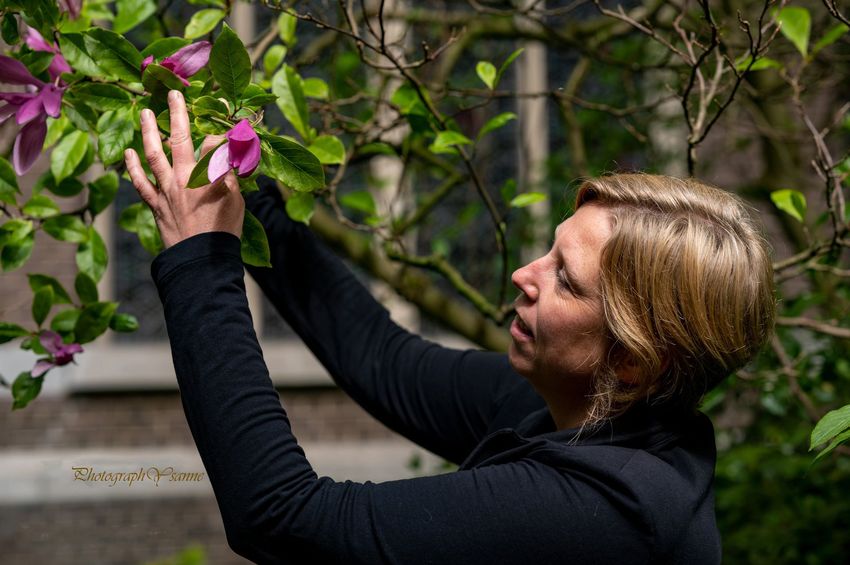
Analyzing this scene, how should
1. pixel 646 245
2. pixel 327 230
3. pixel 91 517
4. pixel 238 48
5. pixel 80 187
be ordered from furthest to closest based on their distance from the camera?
pixel 91 517 → pixel 327 230 → pixel 80 187 → pixel 646 245 → pixel 238 48

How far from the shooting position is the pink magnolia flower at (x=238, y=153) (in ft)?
Result: 3.14

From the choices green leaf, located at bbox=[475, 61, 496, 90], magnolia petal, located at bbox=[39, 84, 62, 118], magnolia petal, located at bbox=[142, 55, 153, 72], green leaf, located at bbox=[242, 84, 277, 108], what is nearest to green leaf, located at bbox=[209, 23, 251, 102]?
green leaf, located at bbox=[242, 84, 277, 108]

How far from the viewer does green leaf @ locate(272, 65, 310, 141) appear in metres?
1.38

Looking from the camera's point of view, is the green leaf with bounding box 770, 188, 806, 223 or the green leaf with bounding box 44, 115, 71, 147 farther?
the green leaf with bounding box 770, 188, 806, 223

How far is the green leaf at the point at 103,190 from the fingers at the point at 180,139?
1.32 ft

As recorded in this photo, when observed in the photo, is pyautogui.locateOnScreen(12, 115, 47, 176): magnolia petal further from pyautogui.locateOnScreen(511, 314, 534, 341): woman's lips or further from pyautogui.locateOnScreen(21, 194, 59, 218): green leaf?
pyautogui.locateOnScreen(511, 314, 534, 341): woman's lips

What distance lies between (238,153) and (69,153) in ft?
1.44

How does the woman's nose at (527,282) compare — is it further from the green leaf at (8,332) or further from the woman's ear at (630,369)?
the green leaf at (8,332)


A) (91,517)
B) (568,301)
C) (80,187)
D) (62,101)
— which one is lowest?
(91,517)

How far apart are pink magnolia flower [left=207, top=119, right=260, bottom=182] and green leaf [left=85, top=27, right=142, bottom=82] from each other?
20 centimetres

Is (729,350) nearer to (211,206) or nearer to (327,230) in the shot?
(211,206)

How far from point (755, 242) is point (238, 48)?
72 cm

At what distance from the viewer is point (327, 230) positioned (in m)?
2.59

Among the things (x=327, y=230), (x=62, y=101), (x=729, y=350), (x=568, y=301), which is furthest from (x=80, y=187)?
(x=327, y=230)
